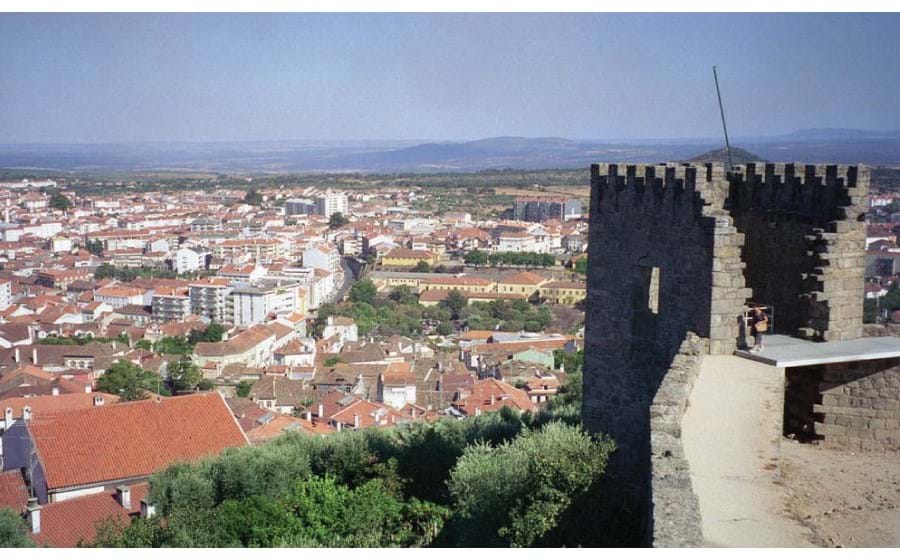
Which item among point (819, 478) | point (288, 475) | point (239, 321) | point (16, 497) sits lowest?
point (239, 321)

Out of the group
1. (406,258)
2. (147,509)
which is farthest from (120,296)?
(147,509)

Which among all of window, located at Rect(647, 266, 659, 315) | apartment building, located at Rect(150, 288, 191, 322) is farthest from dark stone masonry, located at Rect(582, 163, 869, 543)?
apartment building, located at Rect(150, 288, 191, 322)

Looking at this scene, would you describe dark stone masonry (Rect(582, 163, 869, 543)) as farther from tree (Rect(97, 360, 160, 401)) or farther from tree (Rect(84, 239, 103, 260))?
tree (Rect(84, 239, 103, 260))

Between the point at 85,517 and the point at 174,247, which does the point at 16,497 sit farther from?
the point at 174,247

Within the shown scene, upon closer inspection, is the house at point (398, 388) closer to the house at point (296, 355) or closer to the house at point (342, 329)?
the house at point (296, 355)

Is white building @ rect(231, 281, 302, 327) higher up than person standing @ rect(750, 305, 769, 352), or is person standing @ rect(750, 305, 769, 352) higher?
person standing @ rect(750, 305, 769, 352)

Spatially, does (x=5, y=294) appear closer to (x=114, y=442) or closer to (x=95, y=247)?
(x=95, y=247)

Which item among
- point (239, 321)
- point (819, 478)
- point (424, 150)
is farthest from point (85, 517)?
point (424, 150)
